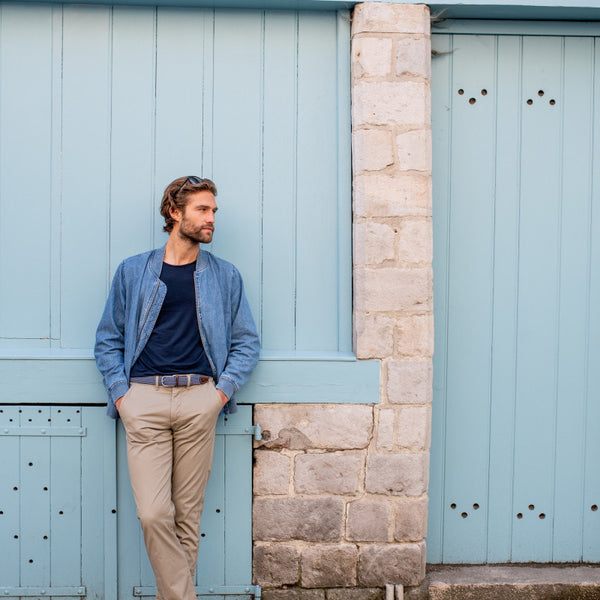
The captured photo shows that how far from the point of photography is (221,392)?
333cm

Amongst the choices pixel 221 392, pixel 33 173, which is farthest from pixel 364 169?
pixel 33 173

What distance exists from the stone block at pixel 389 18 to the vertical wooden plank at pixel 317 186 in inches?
8.5

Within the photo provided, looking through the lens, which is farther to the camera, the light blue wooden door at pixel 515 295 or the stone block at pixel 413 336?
the light blue wooden door at pixel 515 295

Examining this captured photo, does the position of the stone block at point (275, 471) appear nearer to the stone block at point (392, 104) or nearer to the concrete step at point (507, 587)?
the concrete step at point (507, 587)

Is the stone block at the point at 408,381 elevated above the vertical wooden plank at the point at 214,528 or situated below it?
above

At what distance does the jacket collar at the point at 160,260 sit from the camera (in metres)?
3.34

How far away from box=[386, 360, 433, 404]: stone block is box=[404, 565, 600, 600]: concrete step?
100 centimetres

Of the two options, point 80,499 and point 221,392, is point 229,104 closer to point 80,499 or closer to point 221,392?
point 221,392

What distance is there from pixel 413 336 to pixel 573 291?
1016 mm

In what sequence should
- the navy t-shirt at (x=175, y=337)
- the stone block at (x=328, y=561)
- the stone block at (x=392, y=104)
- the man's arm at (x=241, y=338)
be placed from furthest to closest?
1. the stone block at (x=328, y=561)
2. the stone block at (x=392, y=104)
3. the man's arm at (x=241, y=338)
4. the navy t-shirt at (x=175, y=337)

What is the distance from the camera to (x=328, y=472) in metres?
3.62

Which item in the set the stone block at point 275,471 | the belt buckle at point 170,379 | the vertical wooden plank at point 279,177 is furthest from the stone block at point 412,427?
the belt buckle at point 170,379

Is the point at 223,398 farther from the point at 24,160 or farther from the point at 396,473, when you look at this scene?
the point at 24,160

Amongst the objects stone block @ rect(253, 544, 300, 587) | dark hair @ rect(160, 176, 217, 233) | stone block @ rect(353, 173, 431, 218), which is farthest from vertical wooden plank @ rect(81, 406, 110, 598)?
stone block @ rect(353, 173, 431, 218)
